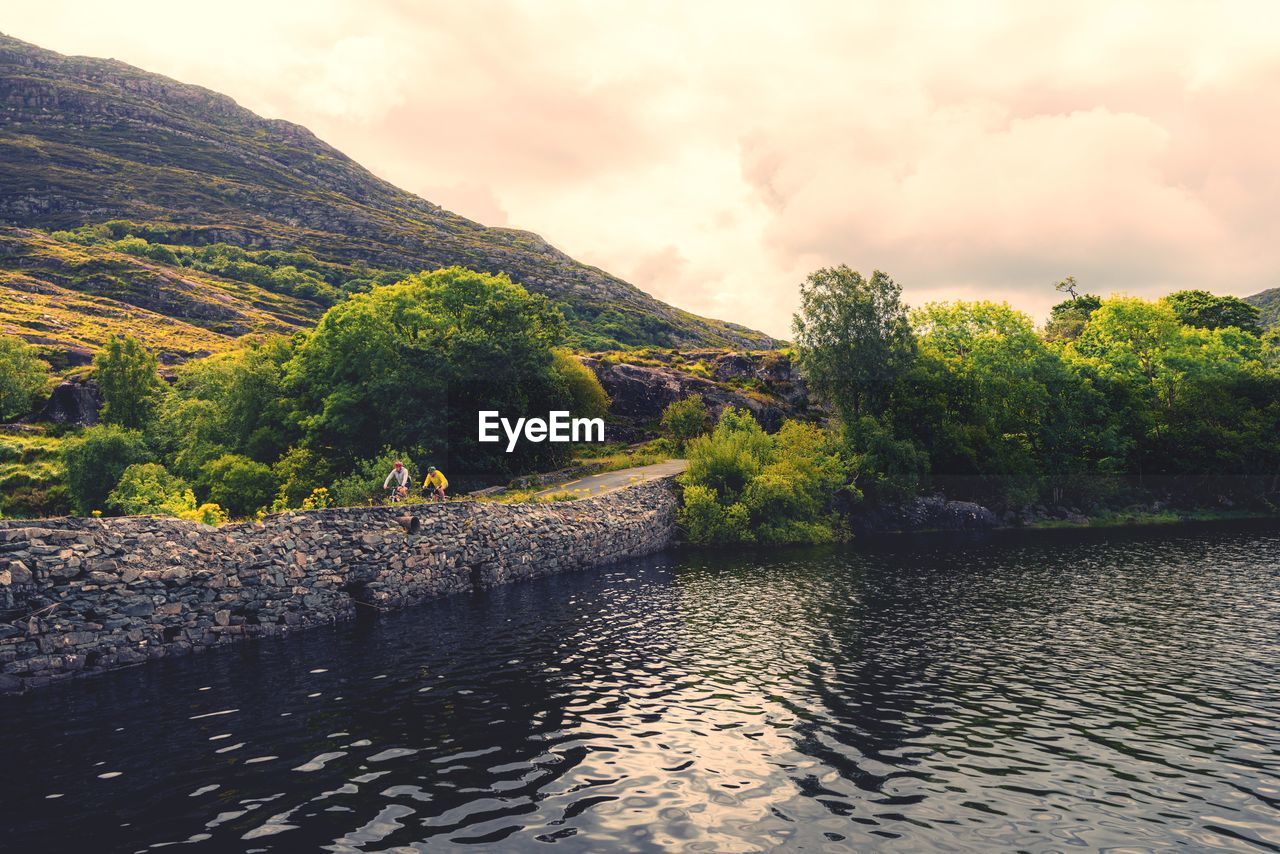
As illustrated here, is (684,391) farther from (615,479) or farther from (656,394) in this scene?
(615,479)

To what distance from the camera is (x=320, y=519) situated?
3231 centimetres

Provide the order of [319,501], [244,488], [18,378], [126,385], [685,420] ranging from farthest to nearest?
1. [18,378]
2. [685,420]
3. [126,385]
4. [244,488]
5. [319,501]

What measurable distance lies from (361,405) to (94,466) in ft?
103

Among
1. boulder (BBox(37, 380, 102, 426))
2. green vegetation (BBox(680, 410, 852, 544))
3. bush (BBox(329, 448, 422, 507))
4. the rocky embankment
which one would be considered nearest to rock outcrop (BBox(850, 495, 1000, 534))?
green vegetation (BBox(680, 410, 852, 544))

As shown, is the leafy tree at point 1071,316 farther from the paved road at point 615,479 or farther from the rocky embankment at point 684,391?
the paved road at point 615,479

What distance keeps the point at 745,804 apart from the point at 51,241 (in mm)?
221017

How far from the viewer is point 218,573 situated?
2750 centimetres

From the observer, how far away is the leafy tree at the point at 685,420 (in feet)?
273

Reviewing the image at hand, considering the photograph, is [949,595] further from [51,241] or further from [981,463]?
[51,241]

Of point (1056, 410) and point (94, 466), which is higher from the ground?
point (1056, 410)

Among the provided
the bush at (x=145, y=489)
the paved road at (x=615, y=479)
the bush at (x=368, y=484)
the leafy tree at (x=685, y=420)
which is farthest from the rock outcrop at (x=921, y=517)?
the bush at (x=145, y=489)

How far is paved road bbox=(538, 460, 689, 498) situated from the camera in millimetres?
53500

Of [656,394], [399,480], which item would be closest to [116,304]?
[656,394]

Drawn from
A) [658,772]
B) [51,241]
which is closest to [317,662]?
[658,772]
